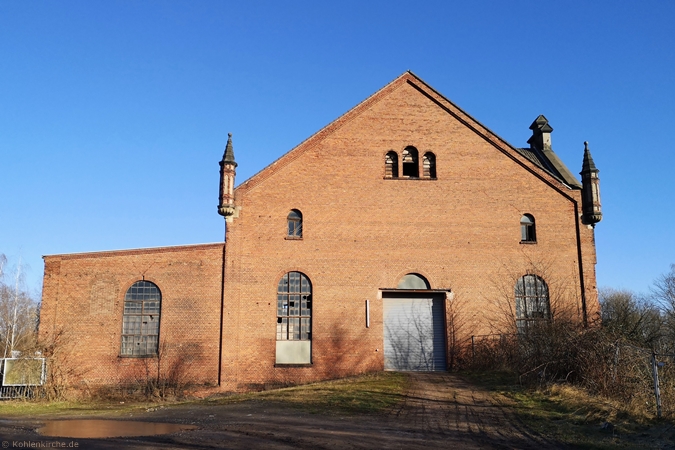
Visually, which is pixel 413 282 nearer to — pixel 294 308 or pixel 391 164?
pixel 294 308

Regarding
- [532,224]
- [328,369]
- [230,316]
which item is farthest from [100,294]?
[532,224]

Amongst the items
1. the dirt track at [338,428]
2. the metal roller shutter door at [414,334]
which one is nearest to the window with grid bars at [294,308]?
the metal roller shutter door at [414,334]

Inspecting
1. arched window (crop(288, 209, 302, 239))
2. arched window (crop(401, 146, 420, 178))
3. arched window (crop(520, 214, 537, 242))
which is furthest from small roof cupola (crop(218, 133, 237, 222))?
arched window (crop(520, 214, 537, 242))

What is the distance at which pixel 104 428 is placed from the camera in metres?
12.6

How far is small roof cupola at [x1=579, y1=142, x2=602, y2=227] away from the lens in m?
23.8

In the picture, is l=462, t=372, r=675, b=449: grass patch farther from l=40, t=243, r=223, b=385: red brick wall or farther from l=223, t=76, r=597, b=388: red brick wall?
l=40, t=243, r=223, b=385: red brick wall

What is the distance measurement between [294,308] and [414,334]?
4893 millimetres

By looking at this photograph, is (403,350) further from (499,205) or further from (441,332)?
(499,205)

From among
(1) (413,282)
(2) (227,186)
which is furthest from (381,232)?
(2) (227,186)

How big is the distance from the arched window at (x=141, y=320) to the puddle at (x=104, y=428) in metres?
8.12

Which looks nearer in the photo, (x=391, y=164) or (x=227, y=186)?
(x=227, y=186)

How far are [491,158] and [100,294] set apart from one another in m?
16.7

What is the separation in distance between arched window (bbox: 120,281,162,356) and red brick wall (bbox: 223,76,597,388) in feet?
9.49

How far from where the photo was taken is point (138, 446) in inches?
383
